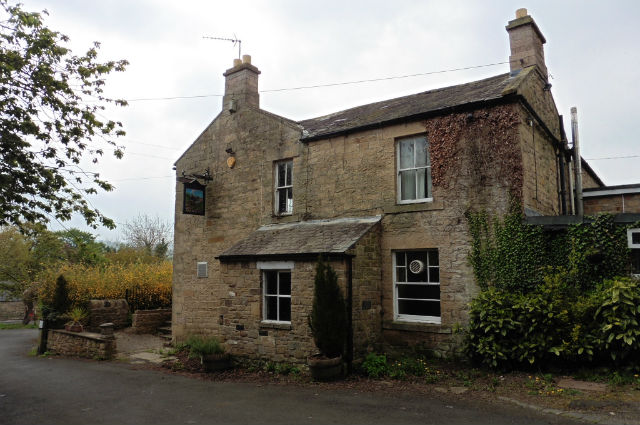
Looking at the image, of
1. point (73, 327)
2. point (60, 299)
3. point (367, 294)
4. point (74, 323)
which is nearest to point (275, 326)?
point (367, 294)

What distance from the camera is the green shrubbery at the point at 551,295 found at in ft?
26.0

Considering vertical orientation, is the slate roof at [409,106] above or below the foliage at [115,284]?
above

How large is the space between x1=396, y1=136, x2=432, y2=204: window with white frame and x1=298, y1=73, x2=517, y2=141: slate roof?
722 millimetres

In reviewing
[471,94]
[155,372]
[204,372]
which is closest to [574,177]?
[471,94]

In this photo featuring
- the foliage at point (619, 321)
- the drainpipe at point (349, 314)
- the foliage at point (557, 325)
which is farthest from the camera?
the drainpipe at point (349, 314)

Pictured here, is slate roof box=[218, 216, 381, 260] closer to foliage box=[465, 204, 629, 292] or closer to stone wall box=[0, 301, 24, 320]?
foliage box=[465, 204, 629, 292]

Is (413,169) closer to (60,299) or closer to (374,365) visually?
(374,365)

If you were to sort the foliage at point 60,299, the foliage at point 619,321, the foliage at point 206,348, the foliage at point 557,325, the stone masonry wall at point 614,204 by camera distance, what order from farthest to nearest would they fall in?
the foliage at point 60,299
the stone masonry wall at point 614,204
the foliage at point 206,348
the foliage at point 557,325
the foliage at point 619,321

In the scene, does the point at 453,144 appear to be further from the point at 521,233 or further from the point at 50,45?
the point at 50,45

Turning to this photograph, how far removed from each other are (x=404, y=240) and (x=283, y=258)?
295 centimetres

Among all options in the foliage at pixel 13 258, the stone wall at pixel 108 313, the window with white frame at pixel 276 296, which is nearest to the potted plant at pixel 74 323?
the stone wall at pixel 108 313

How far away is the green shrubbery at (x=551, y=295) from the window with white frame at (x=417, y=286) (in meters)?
1.09

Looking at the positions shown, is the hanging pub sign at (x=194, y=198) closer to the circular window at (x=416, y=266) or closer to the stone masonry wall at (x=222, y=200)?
the stone masonry wall at (x=222, y=200)

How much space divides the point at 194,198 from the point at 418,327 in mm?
8264
